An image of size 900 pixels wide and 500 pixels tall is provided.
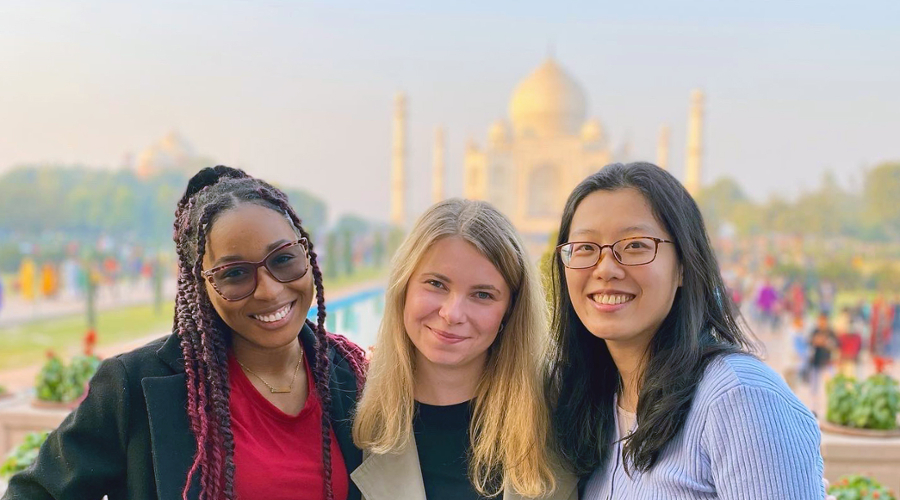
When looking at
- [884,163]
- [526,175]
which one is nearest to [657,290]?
[884,163]

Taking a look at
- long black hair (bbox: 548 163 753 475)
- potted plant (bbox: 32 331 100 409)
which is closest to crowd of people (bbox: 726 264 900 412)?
long black hair (bbox: 548 163 753 475)

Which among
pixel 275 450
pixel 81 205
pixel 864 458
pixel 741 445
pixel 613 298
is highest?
pixel 613 298

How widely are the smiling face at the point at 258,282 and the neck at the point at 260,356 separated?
5cm

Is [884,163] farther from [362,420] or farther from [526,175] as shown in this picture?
[362,420]

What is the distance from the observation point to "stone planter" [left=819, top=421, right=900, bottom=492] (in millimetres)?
3846

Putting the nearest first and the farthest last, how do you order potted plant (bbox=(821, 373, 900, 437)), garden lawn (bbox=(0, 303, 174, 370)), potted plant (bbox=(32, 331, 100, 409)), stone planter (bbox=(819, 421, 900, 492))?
stone planter (bbox=(819, 421, 900, 492)) < potted plant (bbox=(821, 373, 900, 437)) < potted plant (bbox=(32, 331, 100, 409)) < garden lawn (bbox=(0, 303, 174, 370))

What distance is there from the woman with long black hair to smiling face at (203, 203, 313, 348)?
617 mm

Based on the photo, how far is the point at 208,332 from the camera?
1.71m

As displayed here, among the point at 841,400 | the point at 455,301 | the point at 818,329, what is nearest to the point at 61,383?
the point at 455,301

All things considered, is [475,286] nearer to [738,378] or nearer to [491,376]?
[491,376]

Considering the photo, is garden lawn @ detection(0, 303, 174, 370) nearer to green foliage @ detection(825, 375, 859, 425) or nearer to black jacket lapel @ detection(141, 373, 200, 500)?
green foliage @ detection(825, 375, 859, 425)

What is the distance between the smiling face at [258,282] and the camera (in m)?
1.67

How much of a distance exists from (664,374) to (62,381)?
3.70 meters

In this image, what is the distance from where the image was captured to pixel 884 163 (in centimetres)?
2870
